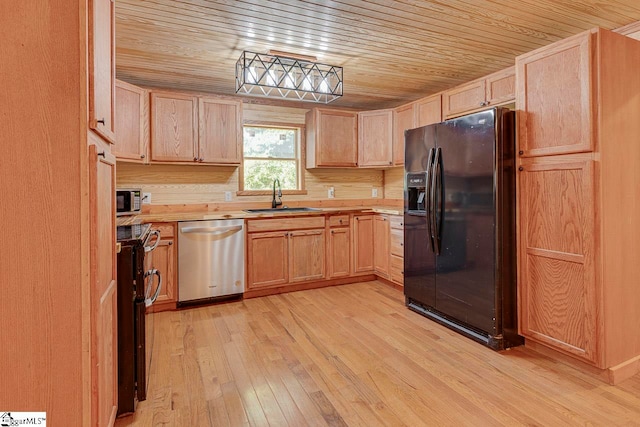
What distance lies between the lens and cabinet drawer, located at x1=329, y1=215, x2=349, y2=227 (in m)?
4.13

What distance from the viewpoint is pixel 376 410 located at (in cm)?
182

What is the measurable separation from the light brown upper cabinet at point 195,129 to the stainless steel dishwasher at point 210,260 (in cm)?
78

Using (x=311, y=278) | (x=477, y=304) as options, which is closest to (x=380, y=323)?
(x=477, y=304)

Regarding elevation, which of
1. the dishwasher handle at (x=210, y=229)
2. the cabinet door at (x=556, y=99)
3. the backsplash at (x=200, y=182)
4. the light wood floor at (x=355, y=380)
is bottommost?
the light wood floor at (x=355, y=380)

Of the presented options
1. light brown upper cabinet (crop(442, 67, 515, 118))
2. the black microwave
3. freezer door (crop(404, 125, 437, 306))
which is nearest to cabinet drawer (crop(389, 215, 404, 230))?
freezer door (crop(404, 125, 437, 306))

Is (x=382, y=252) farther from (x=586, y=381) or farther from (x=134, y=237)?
(x=134, y=237)

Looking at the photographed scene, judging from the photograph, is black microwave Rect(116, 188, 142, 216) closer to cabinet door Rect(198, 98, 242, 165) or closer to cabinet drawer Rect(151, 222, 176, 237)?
cabinet drawer Rect(151, 222, 176, 237)

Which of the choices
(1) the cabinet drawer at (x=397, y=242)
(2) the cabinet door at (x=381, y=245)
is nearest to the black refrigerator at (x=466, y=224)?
(1) the cabinet drawer at (x=397, y=242)

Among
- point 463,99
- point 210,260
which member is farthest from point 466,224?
point 210,260

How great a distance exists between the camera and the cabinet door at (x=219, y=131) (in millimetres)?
3770

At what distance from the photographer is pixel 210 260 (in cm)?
352

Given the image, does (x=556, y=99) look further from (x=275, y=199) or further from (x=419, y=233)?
(x=275, y=199)

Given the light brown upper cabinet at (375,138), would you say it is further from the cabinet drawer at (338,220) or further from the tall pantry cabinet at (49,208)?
the tall pantry cabinet at (49,208)

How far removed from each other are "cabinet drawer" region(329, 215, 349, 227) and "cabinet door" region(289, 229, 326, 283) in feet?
0.53
